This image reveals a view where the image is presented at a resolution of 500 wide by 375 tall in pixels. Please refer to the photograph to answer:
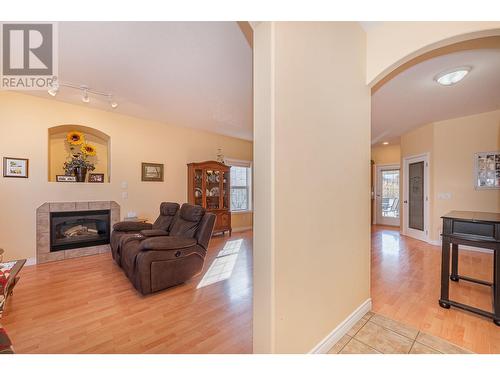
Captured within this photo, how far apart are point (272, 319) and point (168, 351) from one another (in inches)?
36.5

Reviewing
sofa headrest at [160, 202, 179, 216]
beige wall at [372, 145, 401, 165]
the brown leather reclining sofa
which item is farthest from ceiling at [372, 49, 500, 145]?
sofa headrest at [160, 202, 179, 216]

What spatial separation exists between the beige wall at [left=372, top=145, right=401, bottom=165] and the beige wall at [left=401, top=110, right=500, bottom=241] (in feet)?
6.48

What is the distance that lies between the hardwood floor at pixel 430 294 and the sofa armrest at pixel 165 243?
2056mm

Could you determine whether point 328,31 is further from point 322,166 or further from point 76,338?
point 76,338

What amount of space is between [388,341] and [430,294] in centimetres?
119

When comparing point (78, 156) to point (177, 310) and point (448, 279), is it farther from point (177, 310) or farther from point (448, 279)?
point (448, 279)

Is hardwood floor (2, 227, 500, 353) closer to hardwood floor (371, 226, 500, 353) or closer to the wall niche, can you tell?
hardwood floor (371, 226, 500, 353)

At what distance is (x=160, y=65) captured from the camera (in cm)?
240

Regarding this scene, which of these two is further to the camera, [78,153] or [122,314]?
[78,153]

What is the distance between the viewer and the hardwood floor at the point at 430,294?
1.70 metres

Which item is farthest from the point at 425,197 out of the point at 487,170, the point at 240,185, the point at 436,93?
the point at 240,185

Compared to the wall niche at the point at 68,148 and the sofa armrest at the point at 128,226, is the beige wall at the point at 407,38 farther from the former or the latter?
the wall niche at the point at 68,148

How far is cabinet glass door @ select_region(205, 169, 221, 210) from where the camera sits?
5168 millimetres

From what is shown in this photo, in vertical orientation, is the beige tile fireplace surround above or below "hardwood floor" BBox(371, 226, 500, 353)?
above
